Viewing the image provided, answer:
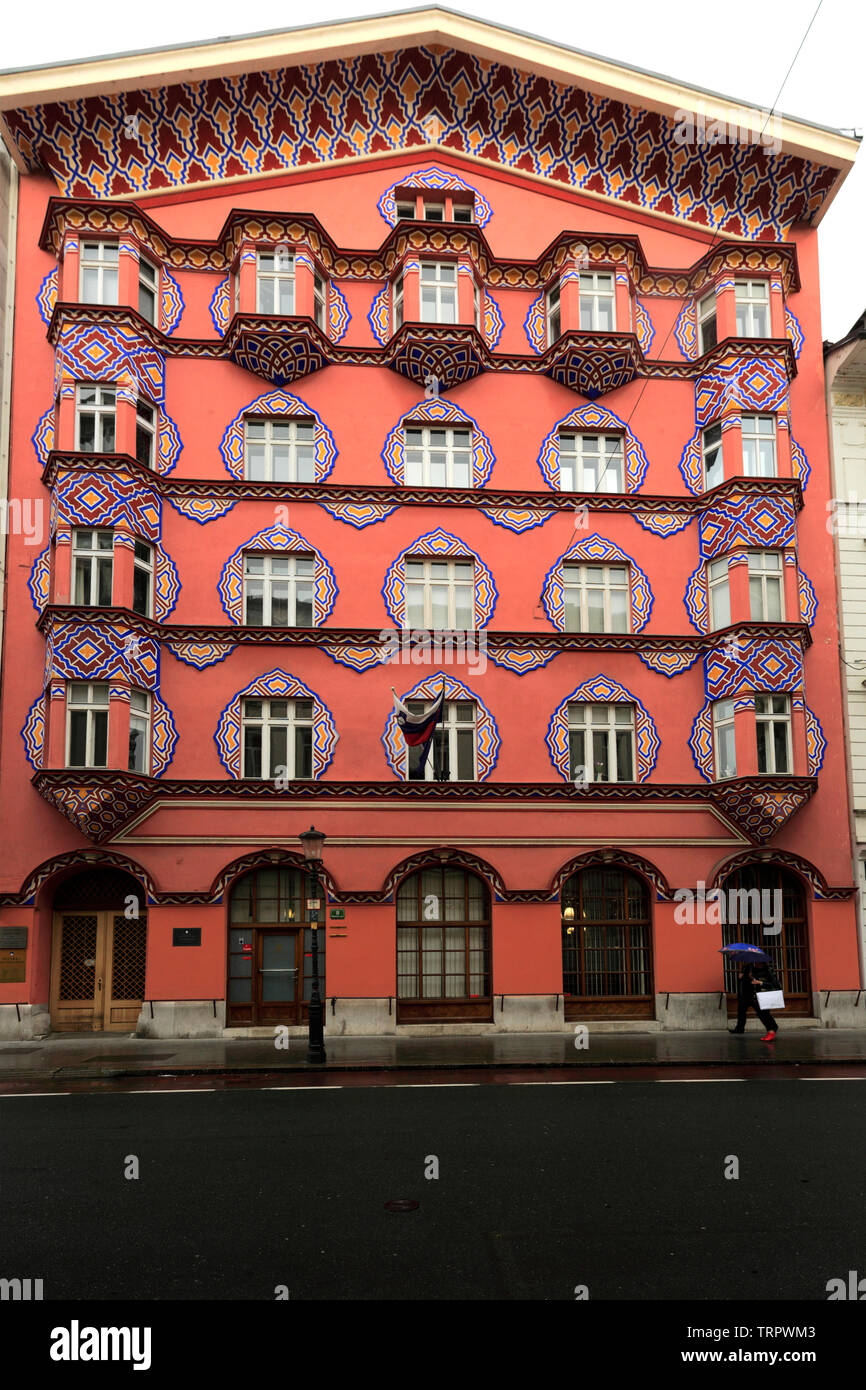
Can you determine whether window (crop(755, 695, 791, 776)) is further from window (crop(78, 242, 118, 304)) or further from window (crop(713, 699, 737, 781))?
window (crop(78, 242, 118, 304))

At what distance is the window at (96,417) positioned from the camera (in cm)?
2448

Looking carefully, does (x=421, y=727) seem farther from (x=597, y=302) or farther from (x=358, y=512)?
(x=597, y=302)

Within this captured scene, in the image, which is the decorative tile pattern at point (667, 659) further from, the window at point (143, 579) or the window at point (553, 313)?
the window at point (143, 579)

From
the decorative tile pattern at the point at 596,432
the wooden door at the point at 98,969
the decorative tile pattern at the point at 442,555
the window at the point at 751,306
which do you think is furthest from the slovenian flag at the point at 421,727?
the window at the point at 751,306

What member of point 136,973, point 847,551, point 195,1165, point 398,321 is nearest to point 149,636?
point 136,973

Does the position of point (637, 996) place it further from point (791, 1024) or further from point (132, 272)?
point (132, 272)

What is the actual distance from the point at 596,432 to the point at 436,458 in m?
4.07

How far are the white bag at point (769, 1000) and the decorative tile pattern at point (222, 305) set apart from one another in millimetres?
19162

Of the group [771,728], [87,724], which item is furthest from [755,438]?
[87,724]

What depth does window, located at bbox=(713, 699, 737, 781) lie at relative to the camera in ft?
82.6

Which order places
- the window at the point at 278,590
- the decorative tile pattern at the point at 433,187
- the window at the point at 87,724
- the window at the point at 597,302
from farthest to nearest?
the decorative tile pattern at the point at 433,187 < the window at the point at 597,302 < the window at the point at 278,590 < the window at the point at 87,724

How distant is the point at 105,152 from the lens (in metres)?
26.4

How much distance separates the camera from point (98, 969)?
2417 centimetres

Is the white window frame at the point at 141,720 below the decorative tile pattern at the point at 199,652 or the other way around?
below
